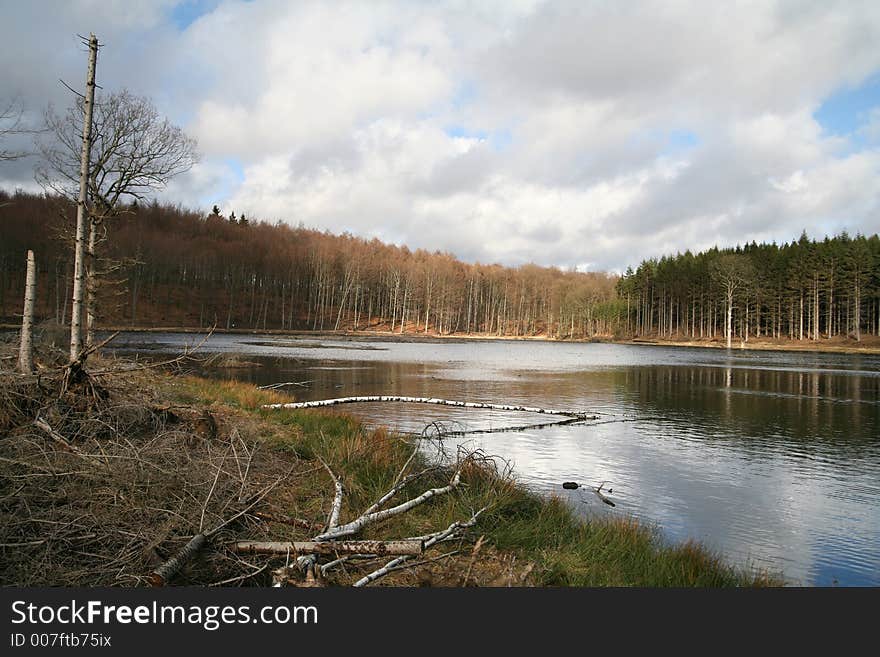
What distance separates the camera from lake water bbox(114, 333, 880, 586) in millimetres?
8992

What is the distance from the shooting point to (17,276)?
295ft

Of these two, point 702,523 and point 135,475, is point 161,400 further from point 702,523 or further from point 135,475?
point 702,523

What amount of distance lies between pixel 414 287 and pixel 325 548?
Result: 117 m

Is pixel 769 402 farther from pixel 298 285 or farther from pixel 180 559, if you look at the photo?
pixel 298 285

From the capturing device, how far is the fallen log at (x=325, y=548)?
5.36m

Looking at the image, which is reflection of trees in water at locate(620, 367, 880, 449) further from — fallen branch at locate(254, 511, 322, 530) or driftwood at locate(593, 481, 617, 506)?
fallen branch at locate(254, 511, 322, 530)

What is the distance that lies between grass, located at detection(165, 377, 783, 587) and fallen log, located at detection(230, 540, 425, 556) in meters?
0.25

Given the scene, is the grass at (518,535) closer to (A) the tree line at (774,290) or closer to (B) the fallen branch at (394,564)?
(B) the fallen branch at (394,564)

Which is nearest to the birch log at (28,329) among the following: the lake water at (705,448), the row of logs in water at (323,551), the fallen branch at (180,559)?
the row of logs in water at (323,551)

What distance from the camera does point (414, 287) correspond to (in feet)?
398

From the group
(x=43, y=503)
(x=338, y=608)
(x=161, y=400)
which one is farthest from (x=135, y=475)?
(x=161, y=400)

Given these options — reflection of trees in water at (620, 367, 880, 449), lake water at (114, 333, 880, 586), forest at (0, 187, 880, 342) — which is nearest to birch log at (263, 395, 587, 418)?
lake water at (114, 333, 880, 586)

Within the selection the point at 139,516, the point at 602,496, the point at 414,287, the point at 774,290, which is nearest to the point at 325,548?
the point at 139,516

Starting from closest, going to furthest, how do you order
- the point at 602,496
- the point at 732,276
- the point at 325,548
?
the point at 325,548, the point at 602,496, the point at 732,276
